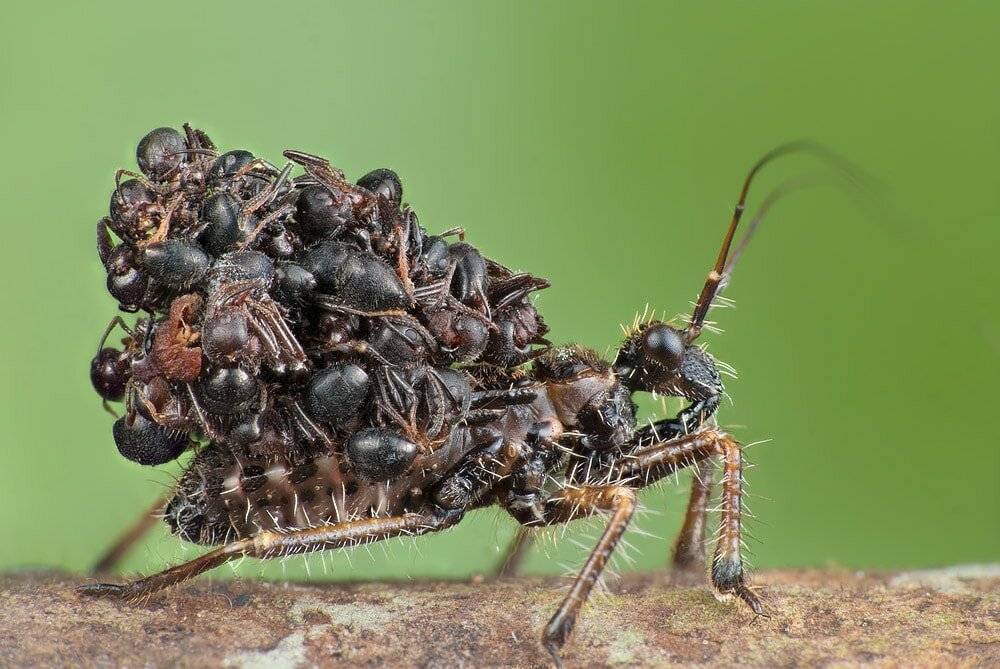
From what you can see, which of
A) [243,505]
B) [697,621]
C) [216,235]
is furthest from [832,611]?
[216,235]

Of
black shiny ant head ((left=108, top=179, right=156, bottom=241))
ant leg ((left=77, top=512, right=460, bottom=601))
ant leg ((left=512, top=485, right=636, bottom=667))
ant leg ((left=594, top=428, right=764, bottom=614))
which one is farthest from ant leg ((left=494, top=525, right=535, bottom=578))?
black shiny ant head ((left=108, top=179, right=156, bottom=241))

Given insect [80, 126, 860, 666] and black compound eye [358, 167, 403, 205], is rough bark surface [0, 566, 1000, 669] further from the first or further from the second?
black compound eye [358, 167, 403, 205]

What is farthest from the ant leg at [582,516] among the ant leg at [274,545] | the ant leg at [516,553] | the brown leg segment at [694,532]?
the brown leg segment at [694,532]

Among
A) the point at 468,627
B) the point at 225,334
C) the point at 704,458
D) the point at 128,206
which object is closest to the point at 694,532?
the point at 704,458

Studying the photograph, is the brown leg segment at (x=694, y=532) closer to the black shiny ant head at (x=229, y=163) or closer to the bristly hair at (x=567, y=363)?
the bristly hair at (x=567, y=363)

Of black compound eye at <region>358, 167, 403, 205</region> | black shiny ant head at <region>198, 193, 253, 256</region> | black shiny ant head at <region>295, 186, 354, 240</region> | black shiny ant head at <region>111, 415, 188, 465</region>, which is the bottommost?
black shiny ant head at <region>111, 415, 188, 465</region>

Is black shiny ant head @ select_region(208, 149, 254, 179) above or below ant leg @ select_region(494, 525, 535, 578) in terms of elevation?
above

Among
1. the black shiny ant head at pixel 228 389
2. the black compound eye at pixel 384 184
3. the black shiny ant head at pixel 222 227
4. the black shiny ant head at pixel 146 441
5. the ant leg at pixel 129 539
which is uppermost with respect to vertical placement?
the black compound eye at pixel 384 184
